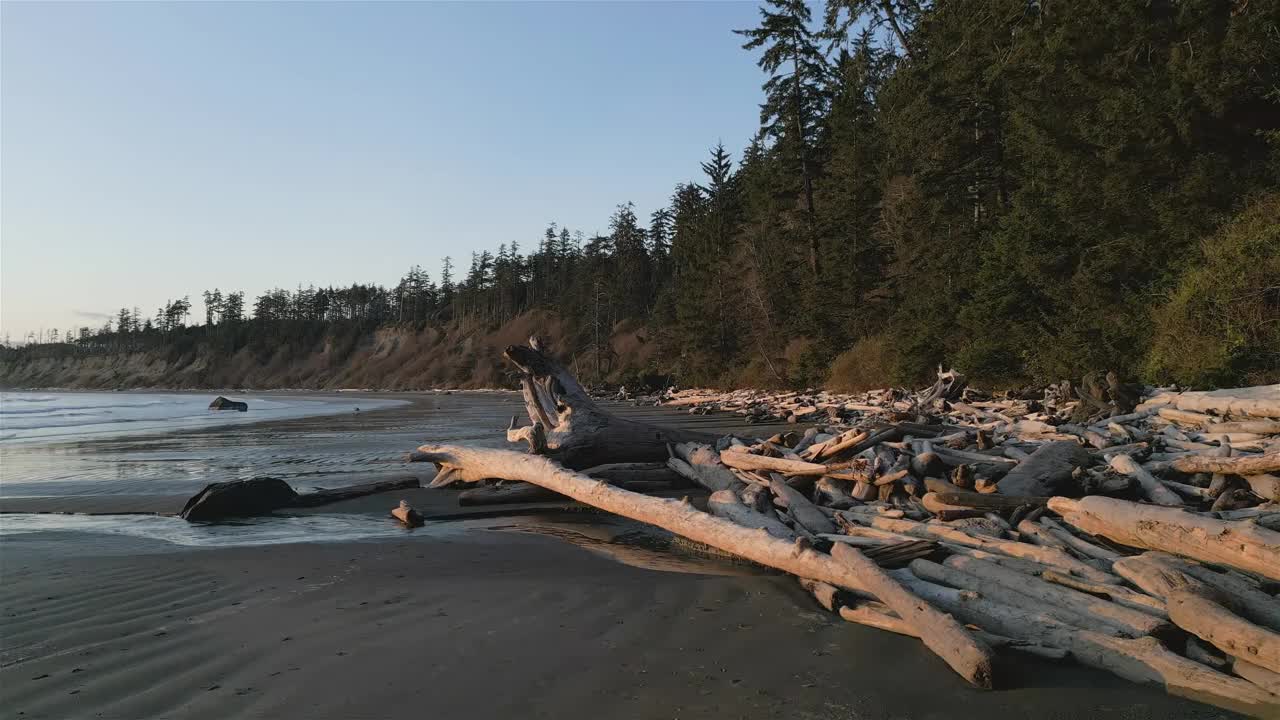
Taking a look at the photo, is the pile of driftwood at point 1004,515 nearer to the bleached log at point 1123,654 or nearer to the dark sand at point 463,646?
the bleached log at point 1123,654

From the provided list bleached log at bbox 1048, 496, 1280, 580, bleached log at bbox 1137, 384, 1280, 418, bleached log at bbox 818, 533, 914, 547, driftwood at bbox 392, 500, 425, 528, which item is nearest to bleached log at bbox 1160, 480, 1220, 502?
bleached log at bbox 1048, 496, 1280, 580

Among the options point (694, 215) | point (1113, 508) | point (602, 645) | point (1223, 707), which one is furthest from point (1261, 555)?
point (694, 215)

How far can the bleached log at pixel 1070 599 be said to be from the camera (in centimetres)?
337

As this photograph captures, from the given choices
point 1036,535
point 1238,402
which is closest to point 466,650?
point 1036,535

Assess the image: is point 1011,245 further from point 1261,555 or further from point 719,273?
point 719,273

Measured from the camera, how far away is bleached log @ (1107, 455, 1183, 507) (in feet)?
17.7

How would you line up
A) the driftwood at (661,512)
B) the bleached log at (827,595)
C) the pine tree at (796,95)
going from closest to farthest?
the bleached log at (827,595)
the driftwood at (661,512)
the pine tree at (796,95)

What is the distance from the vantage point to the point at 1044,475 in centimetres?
589

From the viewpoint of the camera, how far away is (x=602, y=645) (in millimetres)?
3777

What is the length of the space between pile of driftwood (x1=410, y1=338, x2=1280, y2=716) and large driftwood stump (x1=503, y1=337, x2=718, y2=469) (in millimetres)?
30

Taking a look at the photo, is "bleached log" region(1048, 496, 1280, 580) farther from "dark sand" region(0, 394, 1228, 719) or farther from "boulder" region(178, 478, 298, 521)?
"boulder" region(178, 478, 298, 521)

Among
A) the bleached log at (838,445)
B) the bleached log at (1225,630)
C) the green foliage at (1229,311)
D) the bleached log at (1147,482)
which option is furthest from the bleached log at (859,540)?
the green foliage at (1229,311)

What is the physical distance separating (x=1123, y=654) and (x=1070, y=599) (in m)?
0.51

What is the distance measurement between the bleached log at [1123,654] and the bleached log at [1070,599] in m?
0.15
